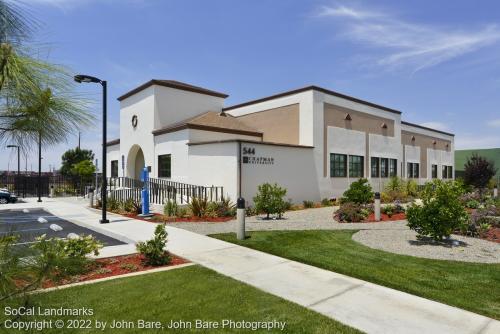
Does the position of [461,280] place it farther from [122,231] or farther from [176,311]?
[122,231]

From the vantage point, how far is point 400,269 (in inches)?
249

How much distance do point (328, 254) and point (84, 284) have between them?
5.25m

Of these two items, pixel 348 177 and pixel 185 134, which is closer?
pixel 185 134

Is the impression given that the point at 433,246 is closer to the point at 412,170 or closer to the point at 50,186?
the point at 412,170

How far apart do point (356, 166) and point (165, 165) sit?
1465 centimetres

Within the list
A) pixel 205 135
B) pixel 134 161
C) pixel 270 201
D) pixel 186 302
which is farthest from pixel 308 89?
pixel 186 302

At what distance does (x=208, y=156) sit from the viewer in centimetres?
1717

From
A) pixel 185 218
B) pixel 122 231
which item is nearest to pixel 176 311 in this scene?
pixel 122 231

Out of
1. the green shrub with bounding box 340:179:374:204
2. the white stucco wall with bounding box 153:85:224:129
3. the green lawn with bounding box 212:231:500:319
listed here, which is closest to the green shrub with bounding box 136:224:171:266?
the green lawn with bounding box 212:231:500:319

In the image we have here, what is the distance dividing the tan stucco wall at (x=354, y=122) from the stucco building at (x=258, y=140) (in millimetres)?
70

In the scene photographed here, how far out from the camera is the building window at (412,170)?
32.2 m

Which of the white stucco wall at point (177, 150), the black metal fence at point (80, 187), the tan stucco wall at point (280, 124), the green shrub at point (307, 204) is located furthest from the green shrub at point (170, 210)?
the tan stucco wall at point (280, 124)

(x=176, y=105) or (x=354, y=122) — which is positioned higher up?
(x=176, y=105)

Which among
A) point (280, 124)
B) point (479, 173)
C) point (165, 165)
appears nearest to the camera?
point (165, 165)
